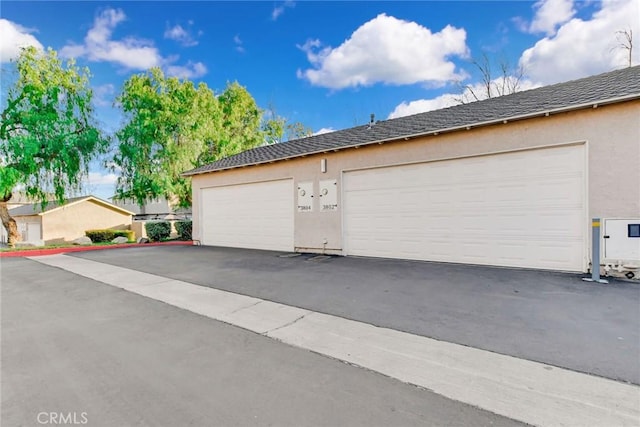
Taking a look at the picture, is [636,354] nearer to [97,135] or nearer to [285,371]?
[285,371]

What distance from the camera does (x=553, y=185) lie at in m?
6.45

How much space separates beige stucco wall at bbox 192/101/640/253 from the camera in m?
5.76

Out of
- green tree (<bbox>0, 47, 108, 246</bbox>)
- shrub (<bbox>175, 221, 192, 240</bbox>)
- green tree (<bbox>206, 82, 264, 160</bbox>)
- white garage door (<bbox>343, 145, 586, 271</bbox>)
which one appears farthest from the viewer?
green tree (<bbox>206, 82, 264, 160</bbox>)

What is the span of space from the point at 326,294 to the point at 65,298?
4.54m

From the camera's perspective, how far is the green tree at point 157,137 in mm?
18016

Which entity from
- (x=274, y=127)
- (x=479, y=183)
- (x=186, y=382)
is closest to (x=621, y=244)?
(x=479, y=183)

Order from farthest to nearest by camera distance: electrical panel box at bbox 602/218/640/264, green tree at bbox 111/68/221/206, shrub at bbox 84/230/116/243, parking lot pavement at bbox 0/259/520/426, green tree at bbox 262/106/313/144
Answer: green tree at bbox 262/106/313/144, shrub at bbox 84/230/116/243, green tree at bbox 111/68/221/206, electrical panel box at bbox 602/218/640/264, parking lot pavement at bbox 0/259/520/426

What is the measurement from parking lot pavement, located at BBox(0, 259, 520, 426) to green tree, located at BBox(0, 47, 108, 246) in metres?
13.3

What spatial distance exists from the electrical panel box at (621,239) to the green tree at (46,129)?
1927 cm

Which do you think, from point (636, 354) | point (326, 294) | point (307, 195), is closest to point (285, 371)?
point (326, 294)

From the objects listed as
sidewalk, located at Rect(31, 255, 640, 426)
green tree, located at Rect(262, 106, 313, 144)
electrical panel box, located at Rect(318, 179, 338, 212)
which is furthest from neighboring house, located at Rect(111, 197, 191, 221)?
sidewalk, located at Rect(31, 255, 640, 426)

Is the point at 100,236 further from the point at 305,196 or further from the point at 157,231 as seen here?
the point at 305,196

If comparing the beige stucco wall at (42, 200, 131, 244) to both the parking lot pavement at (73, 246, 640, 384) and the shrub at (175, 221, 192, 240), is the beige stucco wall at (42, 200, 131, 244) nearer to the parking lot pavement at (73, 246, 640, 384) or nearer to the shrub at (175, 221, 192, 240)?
the shrub at (175, 221, 192, 240)

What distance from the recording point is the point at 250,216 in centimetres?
1189
